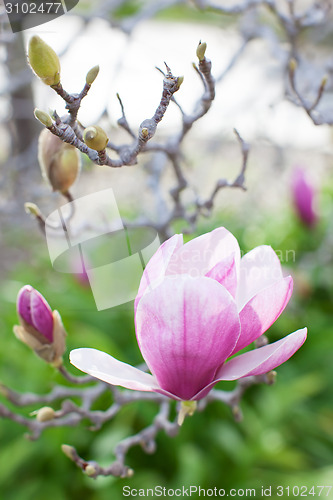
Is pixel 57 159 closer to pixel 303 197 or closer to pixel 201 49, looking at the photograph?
pixel 201 49

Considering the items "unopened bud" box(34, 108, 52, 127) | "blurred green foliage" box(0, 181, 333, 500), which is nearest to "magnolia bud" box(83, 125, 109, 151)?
"unopened bud" box(34, 108, 52, 127)

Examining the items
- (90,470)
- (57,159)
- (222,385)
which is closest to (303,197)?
(222,385)

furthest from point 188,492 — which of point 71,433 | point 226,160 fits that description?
point 226,160

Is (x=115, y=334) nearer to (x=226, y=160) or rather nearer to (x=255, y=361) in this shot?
(x=255, y=361)

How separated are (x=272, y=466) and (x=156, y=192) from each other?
1.08 meters

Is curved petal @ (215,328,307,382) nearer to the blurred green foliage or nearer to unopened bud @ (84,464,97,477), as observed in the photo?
unopened bud @ (84,464,97,477)

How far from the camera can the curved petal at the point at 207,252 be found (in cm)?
49

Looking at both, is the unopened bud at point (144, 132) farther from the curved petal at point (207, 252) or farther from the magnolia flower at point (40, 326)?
the magnolia flower at point (40, 326)

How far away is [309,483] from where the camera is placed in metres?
1.41

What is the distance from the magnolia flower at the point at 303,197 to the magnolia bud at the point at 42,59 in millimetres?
1817

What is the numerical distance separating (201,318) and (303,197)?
1.85 m

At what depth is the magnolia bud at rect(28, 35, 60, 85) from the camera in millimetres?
424

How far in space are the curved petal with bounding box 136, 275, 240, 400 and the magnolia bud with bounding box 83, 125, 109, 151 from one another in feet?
0.44

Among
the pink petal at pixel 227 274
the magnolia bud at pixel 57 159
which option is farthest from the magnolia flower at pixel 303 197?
the pink petal at pixel 227 274
